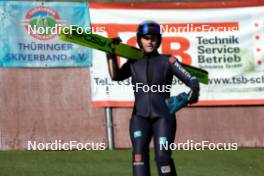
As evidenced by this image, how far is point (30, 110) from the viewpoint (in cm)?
1148

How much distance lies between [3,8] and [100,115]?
222 cm

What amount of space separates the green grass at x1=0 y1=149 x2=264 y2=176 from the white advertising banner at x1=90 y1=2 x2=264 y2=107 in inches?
38.9

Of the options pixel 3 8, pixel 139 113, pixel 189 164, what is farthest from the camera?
pixel 3 8

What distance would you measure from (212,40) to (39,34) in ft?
8.96

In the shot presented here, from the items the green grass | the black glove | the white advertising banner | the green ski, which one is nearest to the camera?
the black glove

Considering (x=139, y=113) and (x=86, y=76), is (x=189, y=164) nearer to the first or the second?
(x=86, y=76)

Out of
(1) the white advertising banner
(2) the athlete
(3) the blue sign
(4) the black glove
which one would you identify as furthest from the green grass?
(4) the black glove

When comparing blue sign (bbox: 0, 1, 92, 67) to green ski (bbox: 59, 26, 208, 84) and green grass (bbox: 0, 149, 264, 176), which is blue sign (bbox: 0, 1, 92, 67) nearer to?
green grass (bbox: 0, 149, 264, 176)

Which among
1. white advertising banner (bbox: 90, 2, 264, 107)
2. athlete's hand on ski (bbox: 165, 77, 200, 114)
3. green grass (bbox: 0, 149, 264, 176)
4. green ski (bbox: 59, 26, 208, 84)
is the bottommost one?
green grass (bbox: 0, 149, 264, 176)

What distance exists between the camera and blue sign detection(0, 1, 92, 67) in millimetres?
11305

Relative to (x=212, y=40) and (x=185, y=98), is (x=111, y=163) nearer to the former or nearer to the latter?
(x=212, y=40)

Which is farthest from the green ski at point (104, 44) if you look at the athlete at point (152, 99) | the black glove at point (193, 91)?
the black glove at point (193, 91)

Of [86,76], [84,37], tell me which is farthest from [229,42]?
[84,37]

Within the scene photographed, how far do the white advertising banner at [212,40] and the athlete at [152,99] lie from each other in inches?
187
